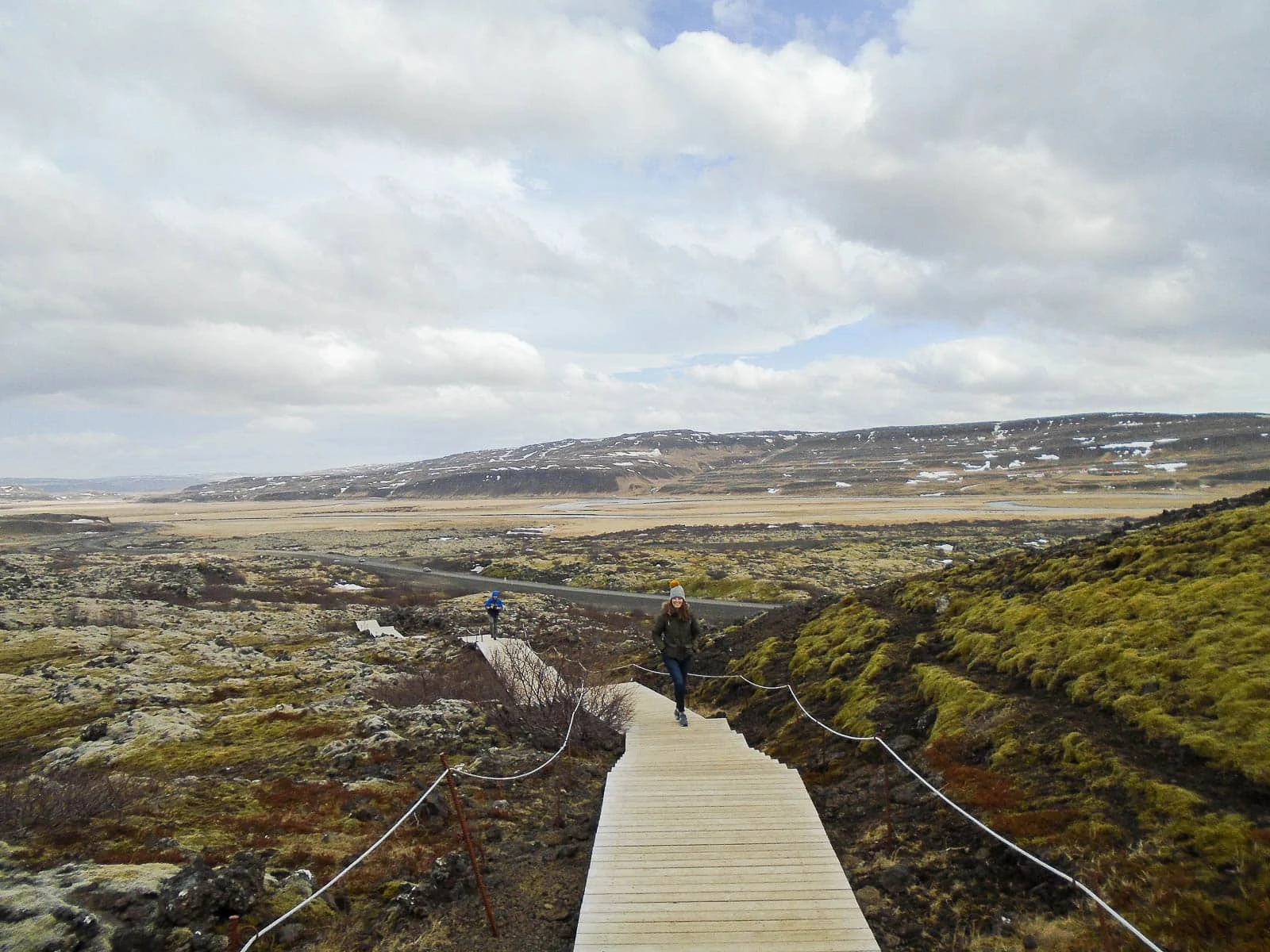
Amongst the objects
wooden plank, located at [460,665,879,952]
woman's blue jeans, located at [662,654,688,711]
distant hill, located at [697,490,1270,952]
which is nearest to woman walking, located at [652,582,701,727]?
woman's blue jeans, located at [662,654,688,711]

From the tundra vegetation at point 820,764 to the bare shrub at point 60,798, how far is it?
0.21 feet

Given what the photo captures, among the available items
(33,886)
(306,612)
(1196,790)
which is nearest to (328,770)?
(33,886)

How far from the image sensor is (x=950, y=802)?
7.00 m

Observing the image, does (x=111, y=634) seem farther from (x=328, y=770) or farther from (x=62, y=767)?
(x=328, y=770)

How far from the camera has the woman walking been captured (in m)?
12.7

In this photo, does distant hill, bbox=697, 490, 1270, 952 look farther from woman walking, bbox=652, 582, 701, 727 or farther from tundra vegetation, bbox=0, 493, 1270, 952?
woman walking, bbox=652, 582, 701, 727

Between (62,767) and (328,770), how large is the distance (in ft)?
15.0

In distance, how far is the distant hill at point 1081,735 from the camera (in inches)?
225

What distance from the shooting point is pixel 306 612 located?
1335 inches

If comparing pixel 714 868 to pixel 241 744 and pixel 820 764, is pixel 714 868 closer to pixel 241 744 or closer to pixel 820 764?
pixel 820 764

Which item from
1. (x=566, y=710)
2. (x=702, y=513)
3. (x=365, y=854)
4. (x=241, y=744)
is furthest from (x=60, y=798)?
(x=702, y=513)

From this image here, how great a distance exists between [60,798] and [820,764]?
10830mm

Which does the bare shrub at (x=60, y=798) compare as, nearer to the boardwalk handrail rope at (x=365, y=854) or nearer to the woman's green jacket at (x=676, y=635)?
the boardwalk handrail rope at (x=365, y=854)

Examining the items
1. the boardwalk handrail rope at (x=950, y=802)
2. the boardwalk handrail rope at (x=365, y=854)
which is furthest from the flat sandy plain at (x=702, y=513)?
the boardwalk handrail rope at (x=365, y=854)
